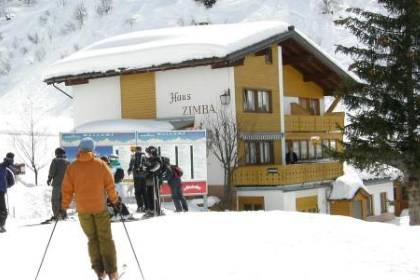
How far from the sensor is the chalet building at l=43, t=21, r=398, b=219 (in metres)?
25.6

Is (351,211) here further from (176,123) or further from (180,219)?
(180,219)

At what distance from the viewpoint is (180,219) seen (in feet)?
46.0

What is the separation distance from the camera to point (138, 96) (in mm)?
28109

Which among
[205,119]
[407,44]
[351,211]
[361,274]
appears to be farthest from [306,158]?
[361,274]

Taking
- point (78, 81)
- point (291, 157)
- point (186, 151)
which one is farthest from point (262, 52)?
point (186, 151)

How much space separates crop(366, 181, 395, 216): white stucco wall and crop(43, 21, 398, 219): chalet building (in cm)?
353

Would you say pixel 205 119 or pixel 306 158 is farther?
pixel 306 158

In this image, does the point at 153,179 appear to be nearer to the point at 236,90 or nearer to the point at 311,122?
the point at 236,90

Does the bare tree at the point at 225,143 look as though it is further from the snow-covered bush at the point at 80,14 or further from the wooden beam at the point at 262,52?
the snow-covered bush at the point at 80,14

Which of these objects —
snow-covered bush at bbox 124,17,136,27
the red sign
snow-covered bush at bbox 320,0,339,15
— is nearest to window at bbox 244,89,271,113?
the red sign

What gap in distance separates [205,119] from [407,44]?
7669 millimetres

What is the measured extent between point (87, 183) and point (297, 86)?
81.8 feet

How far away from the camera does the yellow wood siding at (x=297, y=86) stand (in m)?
31.5

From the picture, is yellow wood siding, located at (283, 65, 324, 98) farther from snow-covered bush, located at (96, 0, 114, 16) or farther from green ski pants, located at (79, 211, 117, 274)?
snow-covered bush, located at (96, 0, 114, 16)
